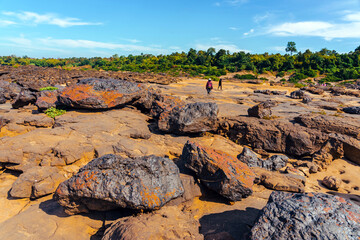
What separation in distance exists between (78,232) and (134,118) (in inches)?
247

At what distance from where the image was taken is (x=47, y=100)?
10.3m

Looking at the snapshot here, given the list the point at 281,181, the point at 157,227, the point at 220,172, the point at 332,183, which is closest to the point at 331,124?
the point at 332,183

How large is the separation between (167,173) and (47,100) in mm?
8728

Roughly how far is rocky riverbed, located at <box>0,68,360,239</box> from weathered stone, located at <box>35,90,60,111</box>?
0.09 m

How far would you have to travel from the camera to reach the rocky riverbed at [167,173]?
3.62 meters

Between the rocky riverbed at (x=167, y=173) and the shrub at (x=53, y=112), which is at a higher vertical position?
the shrub at (x=53, y=112)

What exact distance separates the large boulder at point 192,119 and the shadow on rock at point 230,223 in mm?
4222

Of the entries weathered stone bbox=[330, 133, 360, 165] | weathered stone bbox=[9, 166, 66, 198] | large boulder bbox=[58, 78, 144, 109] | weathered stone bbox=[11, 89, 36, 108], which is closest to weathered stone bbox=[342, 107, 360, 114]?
weathered stone bbox=[330, 133, 360, 165]

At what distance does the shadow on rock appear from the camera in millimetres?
3865

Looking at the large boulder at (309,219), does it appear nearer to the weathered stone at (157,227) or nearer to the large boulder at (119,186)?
the weathered stone at (157,227)

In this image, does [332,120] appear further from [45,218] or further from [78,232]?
[45,218]

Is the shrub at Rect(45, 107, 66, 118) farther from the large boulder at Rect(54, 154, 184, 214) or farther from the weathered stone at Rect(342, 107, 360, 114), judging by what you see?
the weathered stone at Rect(342, 107, 360, 114)

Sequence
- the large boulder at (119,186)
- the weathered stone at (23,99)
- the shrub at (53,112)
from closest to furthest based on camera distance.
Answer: the large boulder at (119,186) < the shrub at (53,112) < the weathered stone at (23,99)

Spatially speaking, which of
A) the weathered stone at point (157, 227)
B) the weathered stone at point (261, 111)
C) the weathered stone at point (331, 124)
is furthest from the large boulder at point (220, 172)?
the weathered stone at point (331, 124)
